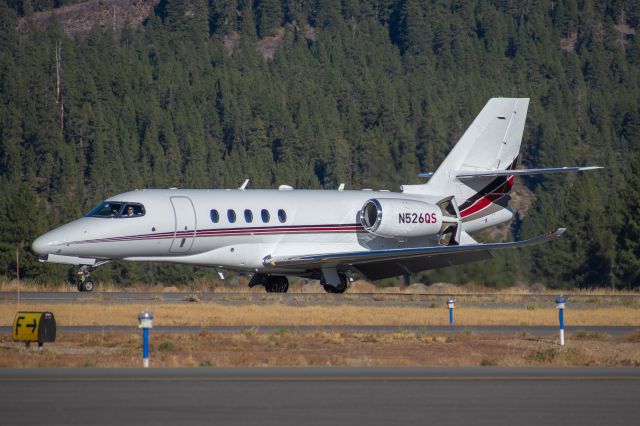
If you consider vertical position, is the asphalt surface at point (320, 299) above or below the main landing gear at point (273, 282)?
below

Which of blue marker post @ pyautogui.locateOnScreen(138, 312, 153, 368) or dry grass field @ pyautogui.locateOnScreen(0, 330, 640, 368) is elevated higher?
blue marker post @ pyautogui.locateOnScreen(138, 312, 153, 368)

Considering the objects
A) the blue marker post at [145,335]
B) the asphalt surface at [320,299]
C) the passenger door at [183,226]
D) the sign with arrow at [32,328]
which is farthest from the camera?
the passenger door at [183,226]

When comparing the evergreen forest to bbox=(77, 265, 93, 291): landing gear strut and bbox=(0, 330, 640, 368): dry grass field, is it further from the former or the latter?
bbox=(0, 330, 640, 368): dry grass field

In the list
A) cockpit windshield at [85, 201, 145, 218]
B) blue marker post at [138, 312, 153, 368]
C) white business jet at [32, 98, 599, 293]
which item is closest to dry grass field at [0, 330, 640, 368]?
blue marker post at [138, 312, 153, 368]

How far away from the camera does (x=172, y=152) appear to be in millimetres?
124250

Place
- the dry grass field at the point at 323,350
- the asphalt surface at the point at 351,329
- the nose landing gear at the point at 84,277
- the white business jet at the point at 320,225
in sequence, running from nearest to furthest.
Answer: the dry grass field at the point at 323,350, the asphalt surface at the point at 351,329, the white business jet at the point at 320,225, the nose landing gear at the point at 84,277

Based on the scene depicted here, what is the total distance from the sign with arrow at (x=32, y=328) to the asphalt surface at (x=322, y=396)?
311cm

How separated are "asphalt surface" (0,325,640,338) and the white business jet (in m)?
7.78

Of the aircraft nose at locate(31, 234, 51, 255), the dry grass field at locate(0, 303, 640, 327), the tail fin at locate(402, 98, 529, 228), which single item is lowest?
the dry grass field at locate(0, 303, 640, 327)

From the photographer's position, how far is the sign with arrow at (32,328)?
20672 millimetres

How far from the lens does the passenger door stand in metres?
34.9

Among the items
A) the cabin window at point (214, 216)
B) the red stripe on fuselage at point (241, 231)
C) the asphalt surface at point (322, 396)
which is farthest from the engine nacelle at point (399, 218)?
the asphalt surface at point (322, 396)

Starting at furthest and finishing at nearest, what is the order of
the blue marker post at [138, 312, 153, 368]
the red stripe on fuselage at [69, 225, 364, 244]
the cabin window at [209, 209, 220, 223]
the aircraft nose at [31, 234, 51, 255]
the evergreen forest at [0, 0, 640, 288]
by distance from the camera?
the evergreen forest at [0, 0, 640, 288]
the cabin window at [209, 209, 220, 223]
the red stripe on fuselage at [69, 225, 364, 244]
the aircraft nose at [31, 234, 51, 255]
the blue marker post at [138, 312, 153, 368]

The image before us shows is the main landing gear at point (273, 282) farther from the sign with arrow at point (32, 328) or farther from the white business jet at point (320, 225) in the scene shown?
the sign with arrow at point (32, 328)
